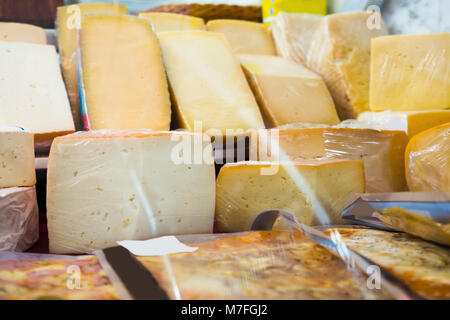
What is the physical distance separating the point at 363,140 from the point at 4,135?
860 millimetres

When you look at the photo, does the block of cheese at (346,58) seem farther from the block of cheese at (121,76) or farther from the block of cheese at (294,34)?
the block of cheese at (121,76)

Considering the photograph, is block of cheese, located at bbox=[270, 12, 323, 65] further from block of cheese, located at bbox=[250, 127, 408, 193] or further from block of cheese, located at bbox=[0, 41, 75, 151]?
block of cheese, located at bbox=[0, 41, 75, 151]

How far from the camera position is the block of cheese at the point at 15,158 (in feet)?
2.42

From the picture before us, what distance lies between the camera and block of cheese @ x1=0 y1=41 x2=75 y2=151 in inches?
42.2

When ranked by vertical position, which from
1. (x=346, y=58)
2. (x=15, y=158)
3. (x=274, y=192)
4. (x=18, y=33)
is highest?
→ (x=18, y=33)

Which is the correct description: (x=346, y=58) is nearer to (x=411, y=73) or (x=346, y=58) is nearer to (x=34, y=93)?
(x=411, y=73)

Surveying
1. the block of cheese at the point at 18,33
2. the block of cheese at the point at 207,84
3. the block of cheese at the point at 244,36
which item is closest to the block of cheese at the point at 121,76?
the block of cheese at the point at 207,84

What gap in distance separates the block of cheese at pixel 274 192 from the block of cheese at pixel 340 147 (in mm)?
154

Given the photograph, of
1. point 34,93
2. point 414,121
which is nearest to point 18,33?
point 34,93

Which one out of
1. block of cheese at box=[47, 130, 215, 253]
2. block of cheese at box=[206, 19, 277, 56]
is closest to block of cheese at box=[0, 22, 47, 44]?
block of cheese at box=[206, 19, 277, 56]

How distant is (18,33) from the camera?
4.90ft

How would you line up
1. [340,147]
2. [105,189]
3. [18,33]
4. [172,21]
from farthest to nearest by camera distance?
[172,21]
[18,33]
[340,147]
[105,189]

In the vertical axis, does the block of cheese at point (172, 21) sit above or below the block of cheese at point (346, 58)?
above

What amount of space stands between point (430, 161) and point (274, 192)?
1.25ft
